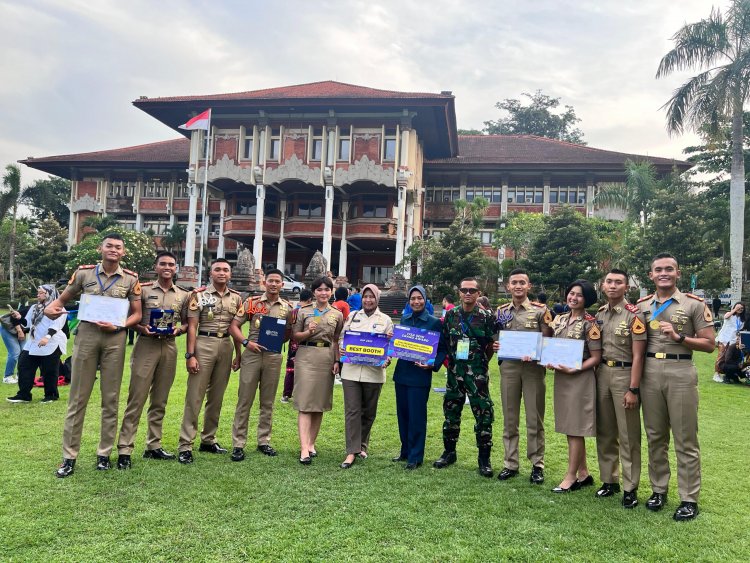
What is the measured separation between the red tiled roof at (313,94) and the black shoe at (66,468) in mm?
24169

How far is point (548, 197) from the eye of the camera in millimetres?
32750

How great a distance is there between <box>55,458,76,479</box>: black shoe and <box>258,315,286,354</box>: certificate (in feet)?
6.33

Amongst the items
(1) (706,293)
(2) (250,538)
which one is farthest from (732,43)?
(2) (250,538)

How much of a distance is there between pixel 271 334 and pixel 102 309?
1545mm

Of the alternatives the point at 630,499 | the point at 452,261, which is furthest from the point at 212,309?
the point at 452,261

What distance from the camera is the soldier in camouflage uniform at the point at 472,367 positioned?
5039 millimetres

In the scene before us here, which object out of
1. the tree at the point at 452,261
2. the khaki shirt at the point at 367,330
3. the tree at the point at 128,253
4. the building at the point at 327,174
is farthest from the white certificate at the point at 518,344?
the tree at the point at 128,253

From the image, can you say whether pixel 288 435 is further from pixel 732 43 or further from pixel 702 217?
pixel 702 217

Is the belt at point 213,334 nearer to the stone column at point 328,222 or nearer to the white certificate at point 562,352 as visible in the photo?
the white certificate at point 562,352

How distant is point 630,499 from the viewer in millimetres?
4270

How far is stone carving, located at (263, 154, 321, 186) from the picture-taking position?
28.8 m

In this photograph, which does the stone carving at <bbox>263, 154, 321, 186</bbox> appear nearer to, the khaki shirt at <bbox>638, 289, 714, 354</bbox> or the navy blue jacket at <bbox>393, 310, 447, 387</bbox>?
the navy blue jacket at <bbox>393, 310, 447, 387</bbox>

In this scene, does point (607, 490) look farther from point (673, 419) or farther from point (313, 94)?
A: point (313, 94)

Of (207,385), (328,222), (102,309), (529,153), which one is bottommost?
(207,385)
